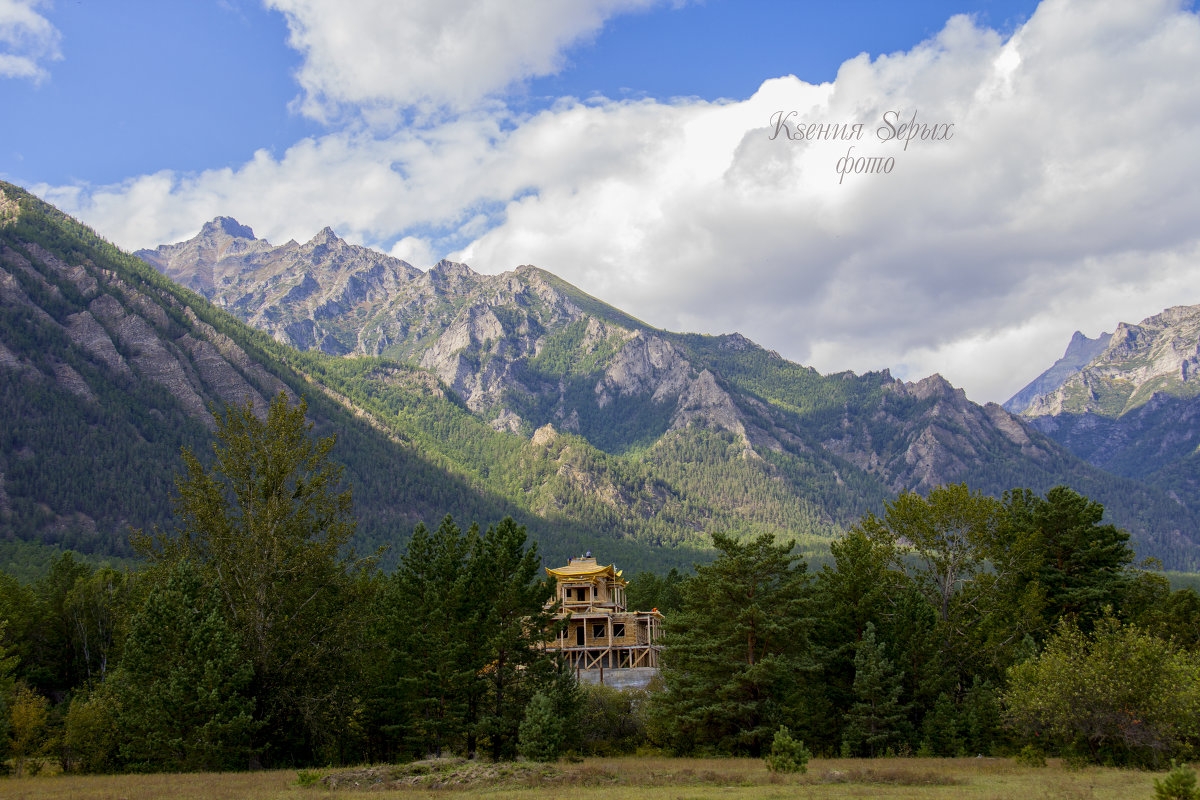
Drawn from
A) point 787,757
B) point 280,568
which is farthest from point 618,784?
point 280,568

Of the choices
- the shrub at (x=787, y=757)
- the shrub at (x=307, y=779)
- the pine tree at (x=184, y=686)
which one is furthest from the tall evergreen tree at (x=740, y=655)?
the pine tree at (x=184, y=686)

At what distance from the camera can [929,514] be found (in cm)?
5191

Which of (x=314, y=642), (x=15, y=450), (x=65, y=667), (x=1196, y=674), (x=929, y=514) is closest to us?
(x=1196, y=674)

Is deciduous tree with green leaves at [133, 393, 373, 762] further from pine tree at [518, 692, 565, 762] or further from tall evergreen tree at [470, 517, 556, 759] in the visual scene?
pine tree at [518, 692, 565, 762]

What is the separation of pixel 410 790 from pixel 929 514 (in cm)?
3717

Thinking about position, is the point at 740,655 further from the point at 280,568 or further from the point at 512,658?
the point at 280,568

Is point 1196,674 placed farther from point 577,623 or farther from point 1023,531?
point 577,623

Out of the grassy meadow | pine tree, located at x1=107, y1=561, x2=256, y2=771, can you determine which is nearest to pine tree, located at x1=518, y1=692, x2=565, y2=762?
the grassy meadow

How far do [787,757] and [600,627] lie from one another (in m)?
45.6

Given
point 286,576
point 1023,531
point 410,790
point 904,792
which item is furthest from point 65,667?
point 1023,531

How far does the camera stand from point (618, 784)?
29562 mm

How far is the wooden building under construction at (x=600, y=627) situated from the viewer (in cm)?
7094

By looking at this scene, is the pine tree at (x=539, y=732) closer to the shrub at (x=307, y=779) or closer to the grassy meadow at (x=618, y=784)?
the grassy meadow at (x=618, y=784)

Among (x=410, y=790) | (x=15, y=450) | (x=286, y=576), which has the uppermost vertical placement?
(x=15, y=450)
